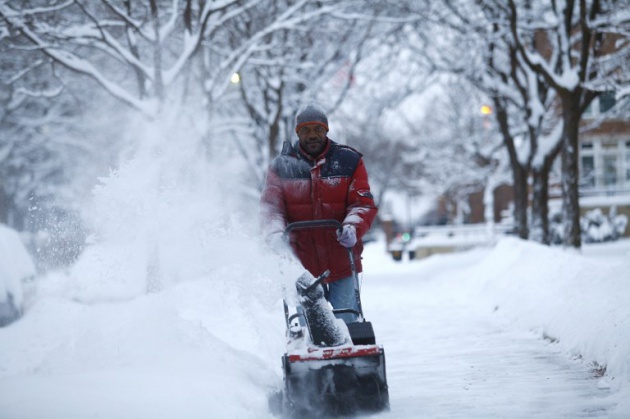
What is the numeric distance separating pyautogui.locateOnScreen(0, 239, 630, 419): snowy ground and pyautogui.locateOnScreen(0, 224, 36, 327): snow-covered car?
0.68 ft

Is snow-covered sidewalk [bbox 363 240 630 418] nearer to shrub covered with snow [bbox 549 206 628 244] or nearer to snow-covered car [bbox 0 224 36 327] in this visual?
snow-covered car [bbox 0 224 36 327]

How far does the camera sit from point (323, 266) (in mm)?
4848

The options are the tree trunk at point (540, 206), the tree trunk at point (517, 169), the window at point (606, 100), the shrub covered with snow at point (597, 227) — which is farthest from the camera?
the shrub covered with snow at point (597, 227)

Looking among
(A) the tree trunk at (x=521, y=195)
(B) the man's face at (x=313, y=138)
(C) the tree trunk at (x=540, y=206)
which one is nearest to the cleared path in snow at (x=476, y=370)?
(B) the man's face at (x=313, y=138)

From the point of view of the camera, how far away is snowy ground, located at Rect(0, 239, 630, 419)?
3.97 m

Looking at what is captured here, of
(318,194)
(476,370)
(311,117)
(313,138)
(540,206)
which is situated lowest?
(476,370)

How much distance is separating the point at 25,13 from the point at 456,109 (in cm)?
2762

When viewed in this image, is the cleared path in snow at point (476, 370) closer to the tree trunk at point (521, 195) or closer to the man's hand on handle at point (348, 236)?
the man's hand on handle at point (348, 236)

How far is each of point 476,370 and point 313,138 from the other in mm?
2464

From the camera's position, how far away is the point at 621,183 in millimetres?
35219

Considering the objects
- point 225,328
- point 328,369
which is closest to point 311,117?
point 328,369

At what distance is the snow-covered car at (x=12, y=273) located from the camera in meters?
8.24

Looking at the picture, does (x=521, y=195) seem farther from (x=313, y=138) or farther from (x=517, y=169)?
(x=313, y=138)

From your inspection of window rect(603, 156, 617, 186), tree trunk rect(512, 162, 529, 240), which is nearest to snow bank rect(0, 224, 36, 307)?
tree trunk rect(512, 162, 529, 240)
